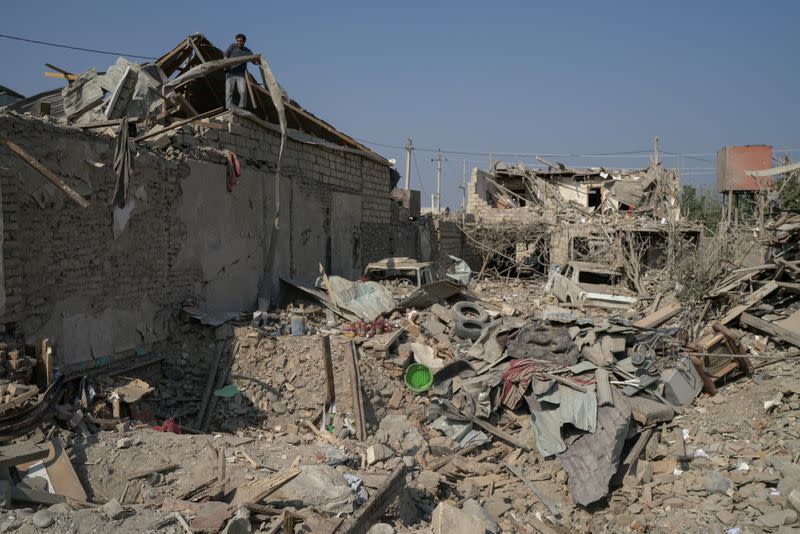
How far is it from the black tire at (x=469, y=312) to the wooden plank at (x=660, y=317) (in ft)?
8.42

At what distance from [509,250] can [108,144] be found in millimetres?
16097

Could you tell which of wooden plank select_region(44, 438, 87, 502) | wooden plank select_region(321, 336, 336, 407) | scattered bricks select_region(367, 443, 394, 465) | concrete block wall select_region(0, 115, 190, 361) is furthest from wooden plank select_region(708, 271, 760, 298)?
wooden plank select_region(44, 438, 87, 502)

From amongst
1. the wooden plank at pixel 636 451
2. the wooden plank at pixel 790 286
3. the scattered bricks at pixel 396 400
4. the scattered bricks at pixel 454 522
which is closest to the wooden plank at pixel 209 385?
the scattered bricks at pixel 396 400

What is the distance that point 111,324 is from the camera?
21.6 feet

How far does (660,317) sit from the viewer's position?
10.5 meters

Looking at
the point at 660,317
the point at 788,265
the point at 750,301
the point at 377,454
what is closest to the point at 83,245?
the point at 377,454

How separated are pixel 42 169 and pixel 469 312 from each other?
7186mm

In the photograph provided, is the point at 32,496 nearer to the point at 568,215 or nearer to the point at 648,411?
the point at 648,411

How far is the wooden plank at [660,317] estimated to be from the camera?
1030 cm

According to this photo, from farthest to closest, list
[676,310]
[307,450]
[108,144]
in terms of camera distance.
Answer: [676,310], [108,144], [307,450]

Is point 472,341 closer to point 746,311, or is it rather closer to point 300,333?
point 300,333

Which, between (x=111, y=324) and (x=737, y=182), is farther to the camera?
(x=737, y=182)

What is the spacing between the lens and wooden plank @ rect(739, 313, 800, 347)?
8883 mm

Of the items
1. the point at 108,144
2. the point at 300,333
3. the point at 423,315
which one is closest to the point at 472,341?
the point at 423,315
